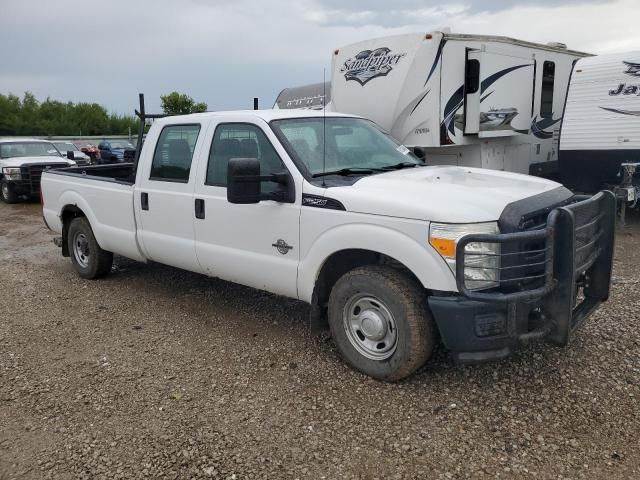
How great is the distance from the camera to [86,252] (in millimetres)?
6801

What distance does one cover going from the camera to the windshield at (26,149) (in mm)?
15555

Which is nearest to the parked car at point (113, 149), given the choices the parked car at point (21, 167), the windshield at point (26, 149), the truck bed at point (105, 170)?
the windshield at point (26, 149)

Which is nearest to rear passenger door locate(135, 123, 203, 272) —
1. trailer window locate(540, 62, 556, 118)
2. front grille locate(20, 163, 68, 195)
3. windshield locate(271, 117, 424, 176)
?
windshield locate(271, 117, 424, 176)

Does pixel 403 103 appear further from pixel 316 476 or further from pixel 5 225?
pixel 5 225

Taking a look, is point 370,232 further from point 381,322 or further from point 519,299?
point 519,299

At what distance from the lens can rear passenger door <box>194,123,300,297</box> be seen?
4.30m

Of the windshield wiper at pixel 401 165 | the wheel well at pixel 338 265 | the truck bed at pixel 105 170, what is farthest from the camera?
the truck bed at pixel 105 170

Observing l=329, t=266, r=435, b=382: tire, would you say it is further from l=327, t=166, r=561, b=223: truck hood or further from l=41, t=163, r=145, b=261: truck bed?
l=41, t=163, r=145, b=261: truck bed

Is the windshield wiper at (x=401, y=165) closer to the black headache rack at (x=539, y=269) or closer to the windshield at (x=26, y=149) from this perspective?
the black headache rack at (x=539, y=269)

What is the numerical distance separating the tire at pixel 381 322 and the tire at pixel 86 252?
3.52 meters

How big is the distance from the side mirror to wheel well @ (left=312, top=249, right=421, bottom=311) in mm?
709

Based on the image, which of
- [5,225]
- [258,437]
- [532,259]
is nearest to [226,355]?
[258,437]

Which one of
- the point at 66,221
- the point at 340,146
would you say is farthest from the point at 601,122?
the point at 66,221

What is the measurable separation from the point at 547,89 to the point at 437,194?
8.45 metres
